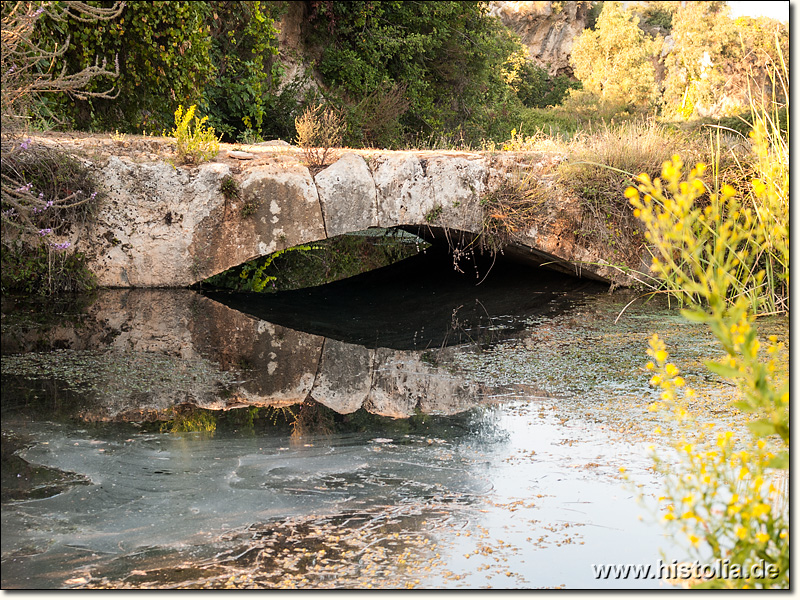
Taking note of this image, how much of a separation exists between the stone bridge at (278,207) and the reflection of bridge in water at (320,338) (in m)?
0.38

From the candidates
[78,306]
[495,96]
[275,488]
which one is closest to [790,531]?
[275,488]

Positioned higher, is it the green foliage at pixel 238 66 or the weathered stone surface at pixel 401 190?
the green foliage at pixel 238 66

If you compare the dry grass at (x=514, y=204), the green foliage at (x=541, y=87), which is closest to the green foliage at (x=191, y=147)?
the dry grass at (x=514, y=204)

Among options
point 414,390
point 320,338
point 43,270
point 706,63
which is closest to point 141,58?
point 43,270

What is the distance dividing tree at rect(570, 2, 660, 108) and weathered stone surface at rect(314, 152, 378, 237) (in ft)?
72.0

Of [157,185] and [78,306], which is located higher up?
[157,185]

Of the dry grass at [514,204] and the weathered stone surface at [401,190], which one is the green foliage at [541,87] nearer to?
the dry grass at [514,204]

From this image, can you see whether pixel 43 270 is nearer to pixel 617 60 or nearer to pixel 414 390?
pixel 414 390

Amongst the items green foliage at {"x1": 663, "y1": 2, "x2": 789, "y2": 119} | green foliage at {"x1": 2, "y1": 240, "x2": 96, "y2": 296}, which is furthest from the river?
green foliage at {"x1": 663, "y1": 2, "x2": 789, "y2": 119}

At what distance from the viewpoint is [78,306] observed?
634 cm

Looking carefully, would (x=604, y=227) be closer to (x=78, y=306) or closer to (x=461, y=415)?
(x=461, y=415)

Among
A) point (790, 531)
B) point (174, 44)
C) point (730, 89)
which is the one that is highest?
point (730, 89)

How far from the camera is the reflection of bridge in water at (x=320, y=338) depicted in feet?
14.1

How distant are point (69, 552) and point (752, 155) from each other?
6881mm
